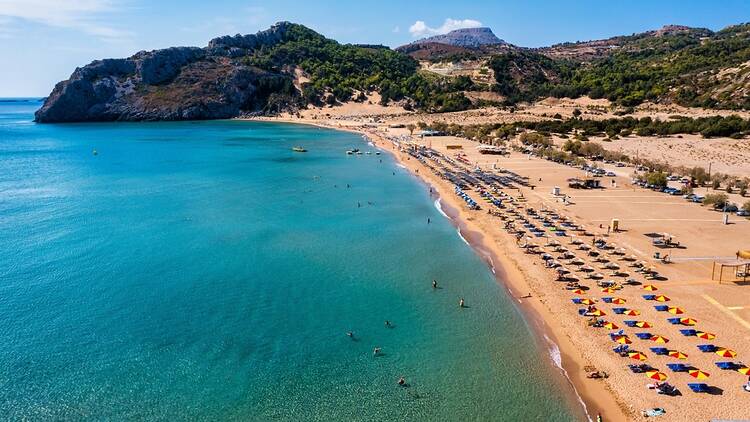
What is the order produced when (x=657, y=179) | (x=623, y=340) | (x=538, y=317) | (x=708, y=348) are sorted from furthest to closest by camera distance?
(x=657, y=179) < (x=538, y=317) < (x=623, y=340) < (x=708, y=348)

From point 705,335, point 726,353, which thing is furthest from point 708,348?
point 705,335

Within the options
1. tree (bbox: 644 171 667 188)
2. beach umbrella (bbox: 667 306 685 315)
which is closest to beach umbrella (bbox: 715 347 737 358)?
beach umbrella (bbox: 667 306 685 315)

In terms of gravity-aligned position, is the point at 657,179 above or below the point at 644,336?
above

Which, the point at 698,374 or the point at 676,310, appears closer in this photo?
the point at 698,374

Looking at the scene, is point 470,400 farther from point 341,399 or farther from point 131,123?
point 131,123

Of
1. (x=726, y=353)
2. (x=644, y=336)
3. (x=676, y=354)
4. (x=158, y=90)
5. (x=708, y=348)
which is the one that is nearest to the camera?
(x=726, y=353)

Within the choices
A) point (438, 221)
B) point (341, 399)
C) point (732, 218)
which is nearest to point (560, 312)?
point (341, 399)

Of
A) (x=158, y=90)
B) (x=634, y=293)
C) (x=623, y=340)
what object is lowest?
(x=623, y=340)

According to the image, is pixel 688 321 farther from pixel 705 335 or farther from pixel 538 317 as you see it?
pixel 538 317
